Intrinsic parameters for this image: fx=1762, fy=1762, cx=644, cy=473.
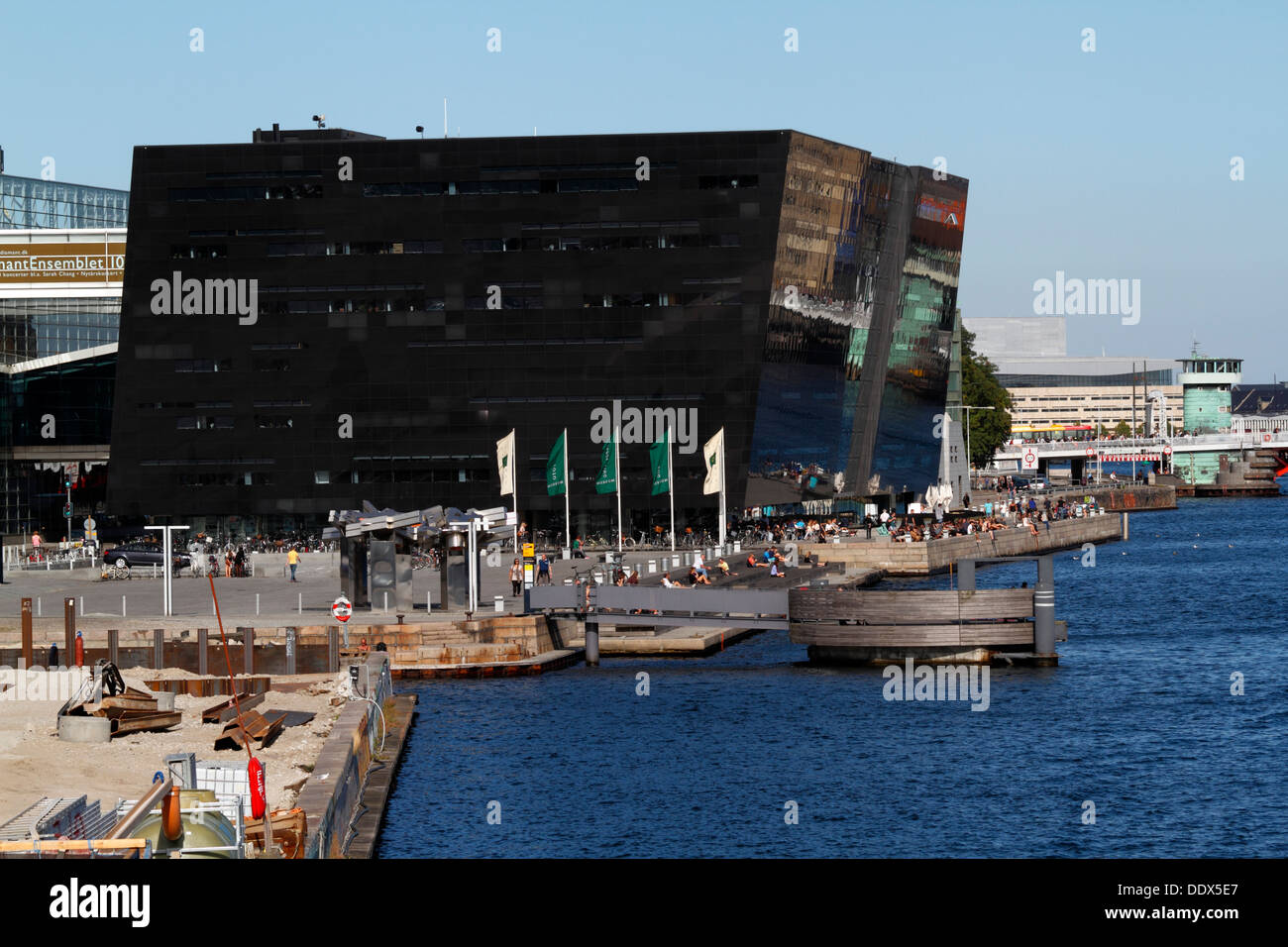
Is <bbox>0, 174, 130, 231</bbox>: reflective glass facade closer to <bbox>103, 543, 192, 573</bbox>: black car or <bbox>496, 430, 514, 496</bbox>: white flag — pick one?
<bbox>103, 543, 192, 573</bbox>: black car

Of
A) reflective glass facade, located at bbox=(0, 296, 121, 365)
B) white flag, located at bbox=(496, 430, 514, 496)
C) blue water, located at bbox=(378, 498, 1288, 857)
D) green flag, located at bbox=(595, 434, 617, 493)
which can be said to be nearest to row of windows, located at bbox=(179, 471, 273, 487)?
reflective glass facade, located at bbox=(0, 296, 121, 365)

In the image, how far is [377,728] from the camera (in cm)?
4331

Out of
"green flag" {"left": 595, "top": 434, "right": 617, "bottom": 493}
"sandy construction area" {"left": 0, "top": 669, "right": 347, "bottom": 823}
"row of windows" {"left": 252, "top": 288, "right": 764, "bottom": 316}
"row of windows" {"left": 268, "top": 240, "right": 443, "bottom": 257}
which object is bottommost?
"sandy construction area" {"left": 0, "top": 669, "right": 347, "bottom": 823}

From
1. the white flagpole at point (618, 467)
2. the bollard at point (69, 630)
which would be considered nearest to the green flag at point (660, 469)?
the white flagpole at point (618, 467)

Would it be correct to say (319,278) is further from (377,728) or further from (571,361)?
(377,728)

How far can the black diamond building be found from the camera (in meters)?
126

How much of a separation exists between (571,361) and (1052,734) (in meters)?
83.1

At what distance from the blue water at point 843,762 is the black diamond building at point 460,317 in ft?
195

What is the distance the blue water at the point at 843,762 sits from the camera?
119ft

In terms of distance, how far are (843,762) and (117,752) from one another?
58.0 feet

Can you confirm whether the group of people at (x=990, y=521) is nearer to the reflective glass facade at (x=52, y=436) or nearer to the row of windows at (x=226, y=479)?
the row of windows at (x=226, y=479)

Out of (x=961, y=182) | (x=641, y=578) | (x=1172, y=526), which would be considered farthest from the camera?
(x=1172, y=526)

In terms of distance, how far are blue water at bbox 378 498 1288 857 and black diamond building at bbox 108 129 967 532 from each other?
2343 inches
